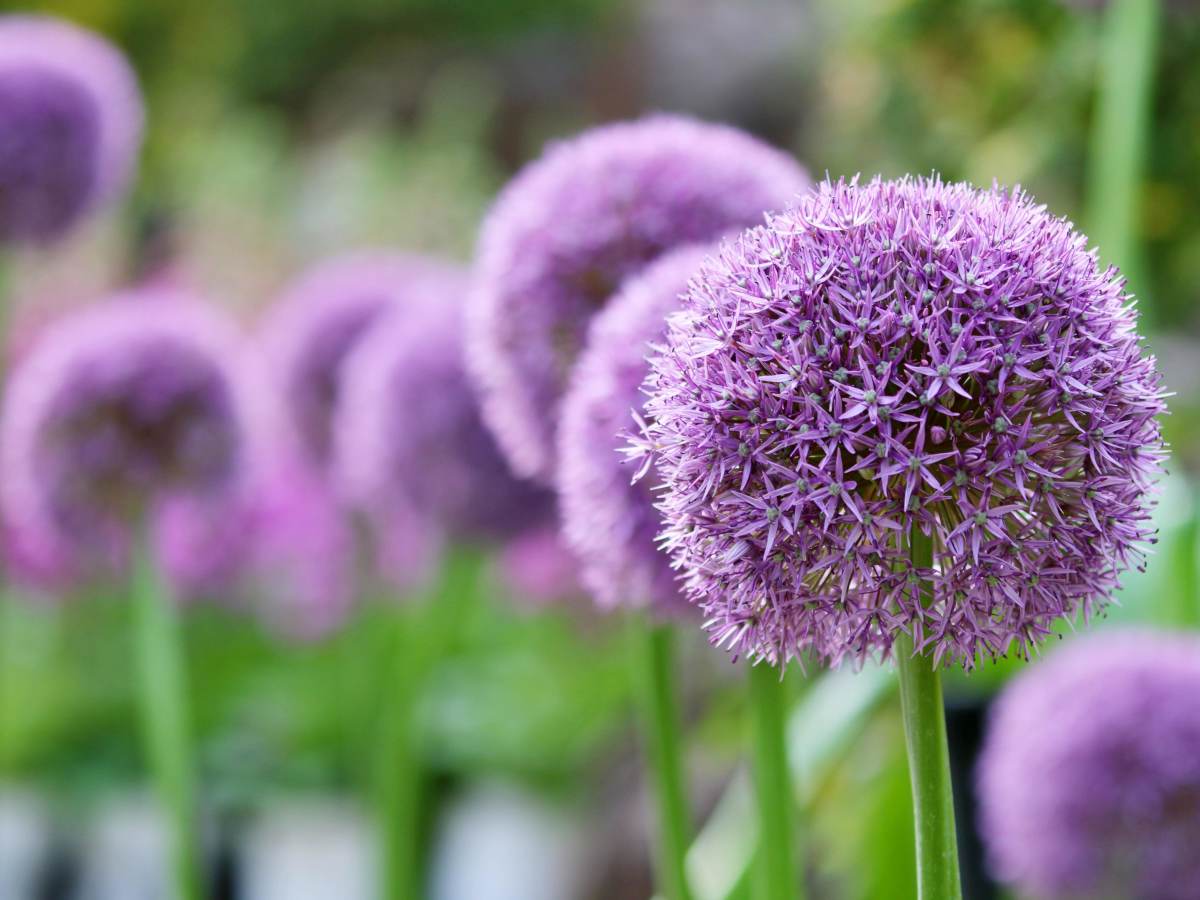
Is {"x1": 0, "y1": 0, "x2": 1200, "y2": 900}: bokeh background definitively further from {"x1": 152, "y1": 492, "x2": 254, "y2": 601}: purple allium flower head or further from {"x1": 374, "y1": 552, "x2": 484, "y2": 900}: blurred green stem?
{"x1": 152, "y1": 492, "x2": 254, "y2": 601}: purple allium flower head

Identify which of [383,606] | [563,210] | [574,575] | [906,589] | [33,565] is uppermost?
[33,565]

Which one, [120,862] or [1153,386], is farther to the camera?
[120,862]

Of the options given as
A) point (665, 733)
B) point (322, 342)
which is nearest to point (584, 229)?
point (665, 733)

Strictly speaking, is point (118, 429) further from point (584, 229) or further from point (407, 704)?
point (584, 229)

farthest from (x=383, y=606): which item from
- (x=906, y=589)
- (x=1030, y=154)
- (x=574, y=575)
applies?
(x=1030, y=154)

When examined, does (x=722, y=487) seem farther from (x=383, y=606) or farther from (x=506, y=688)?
(x=506, y=688)

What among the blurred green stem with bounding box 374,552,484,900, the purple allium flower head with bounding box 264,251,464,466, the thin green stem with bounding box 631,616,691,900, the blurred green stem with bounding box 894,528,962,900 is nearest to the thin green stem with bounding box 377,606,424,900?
the blurred green stem with bounding box 374,552,484,900

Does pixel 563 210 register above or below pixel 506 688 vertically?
below

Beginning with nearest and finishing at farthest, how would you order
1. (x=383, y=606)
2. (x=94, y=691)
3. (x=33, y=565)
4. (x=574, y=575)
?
(x=383, y=606) < (x=574, y=575) < (x=33, y=565) < (x=94, y=691)
